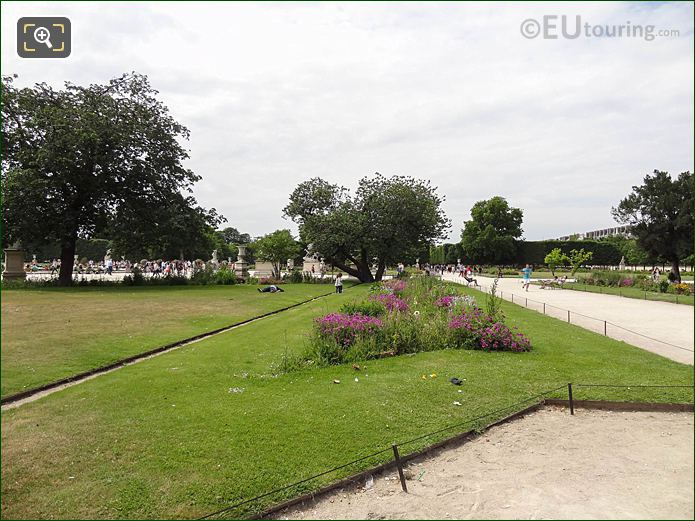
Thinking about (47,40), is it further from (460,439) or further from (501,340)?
(501,340)

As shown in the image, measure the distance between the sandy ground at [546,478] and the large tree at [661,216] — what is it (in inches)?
1072

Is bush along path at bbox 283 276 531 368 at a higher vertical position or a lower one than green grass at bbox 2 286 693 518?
higher

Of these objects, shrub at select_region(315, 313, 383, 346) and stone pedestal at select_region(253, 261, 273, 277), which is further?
stone pedestal at select_region(253, 261, 273, 277)

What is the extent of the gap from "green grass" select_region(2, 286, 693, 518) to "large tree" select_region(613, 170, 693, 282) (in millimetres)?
24398

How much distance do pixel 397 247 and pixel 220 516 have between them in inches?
1323

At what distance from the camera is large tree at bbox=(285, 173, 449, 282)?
121 feet

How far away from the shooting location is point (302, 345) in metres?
11.4

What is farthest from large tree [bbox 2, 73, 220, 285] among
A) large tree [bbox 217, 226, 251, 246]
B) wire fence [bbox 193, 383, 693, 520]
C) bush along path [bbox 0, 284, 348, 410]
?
large tree [bbox 217, 226, 251, 246]

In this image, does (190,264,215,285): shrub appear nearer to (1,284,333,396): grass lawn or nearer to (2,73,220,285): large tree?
(2,73,220,285): large tree

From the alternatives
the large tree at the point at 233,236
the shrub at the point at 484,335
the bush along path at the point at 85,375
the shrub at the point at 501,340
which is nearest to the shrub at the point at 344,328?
the shrub at the point at 484,335

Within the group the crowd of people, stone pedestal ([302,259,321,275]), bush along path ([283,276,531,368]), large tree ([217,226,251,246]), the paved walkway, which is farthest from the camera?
large tree ([217,226,251,246])

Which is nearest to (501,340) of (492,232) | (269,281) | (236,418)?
(236,418)

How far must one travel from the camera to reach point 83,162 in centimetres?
2659

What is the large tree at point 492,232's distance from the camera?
242 ft
